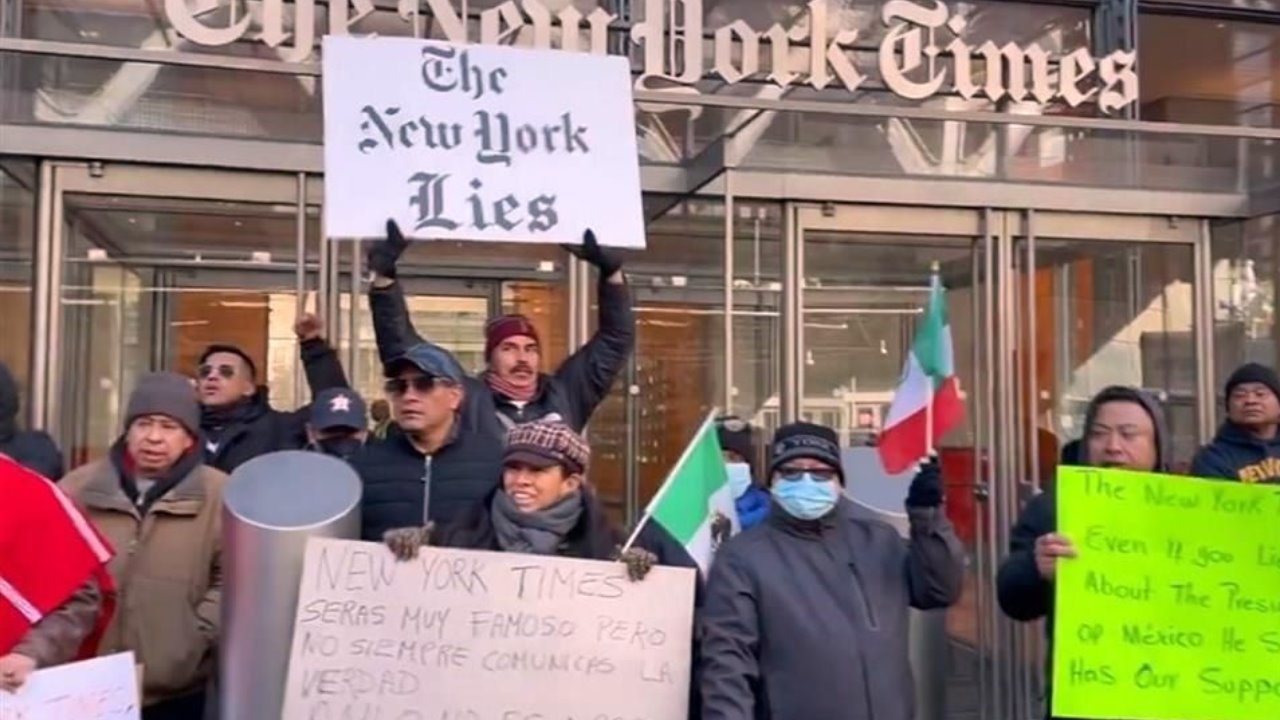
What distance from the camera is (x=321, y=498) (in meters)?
3.38

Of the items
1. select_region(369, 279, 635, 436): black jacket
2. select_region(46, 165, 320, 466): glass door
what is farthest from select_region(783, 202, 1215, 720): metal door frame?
select_region(369, 279, 635, 436): black jacket

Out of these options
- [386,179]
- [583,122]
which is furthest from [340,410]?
[583,122]

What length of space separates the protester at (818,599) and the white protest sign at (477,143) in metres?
1.14

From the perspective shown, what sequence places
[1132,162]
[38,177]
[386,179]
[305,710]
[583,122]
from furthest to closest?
1. [1132,162]
2. [38,177]
3. [583,122]
4. [386,179]
5. [305,710]

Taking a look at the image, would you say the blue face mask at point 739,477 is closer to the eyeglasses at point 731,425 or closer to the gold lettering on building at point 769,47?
the eyeglasses at point 731,425

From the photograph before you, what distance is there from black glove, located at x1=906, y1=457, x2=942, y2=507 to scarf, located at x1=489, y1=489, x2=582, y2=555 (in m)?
0.86

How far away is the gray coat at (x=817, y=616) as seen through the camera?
3221 mm

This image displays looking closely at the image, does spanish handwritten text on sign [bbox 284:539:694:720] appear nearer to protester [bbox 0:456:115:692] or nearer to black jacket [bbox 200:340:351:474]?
protester [bbox 0:456:115:692]

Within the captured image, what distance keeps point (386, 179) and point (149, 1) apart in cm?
367

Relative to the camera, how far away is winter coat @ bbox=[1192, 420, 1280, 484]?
4.91m

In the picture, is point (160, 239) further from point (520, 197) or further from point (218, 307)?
point (520, 197)

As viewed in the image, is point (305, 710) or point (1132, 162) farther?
point (1132, 162)

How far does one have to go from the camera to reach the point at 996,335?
24.7ft

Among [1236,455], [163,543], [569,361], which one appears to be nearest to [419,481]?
[163,543]
